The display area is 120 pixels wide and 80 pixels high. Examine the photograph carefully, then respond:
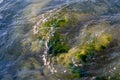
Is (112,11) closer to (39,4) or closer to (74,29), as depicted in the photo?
(74,29)

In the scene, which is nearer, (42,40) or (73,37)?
(73,37)

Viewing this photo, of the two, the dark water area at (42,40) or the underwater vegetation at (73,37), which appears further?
the underwater vegetation at (73,37)

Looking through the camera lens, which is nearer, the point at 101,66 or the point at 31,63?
the point at 101,66

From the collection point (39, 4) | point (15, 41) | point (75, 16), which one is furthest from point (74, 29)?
point (39, 4)

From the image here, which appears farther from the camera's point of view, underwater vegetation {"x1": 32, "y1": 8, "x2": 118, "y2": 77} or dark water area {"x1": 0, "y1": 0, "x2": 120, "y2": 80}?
underwater vegetation {"x1": 32, "y1": 8, "x2": 118, "y2": 77}

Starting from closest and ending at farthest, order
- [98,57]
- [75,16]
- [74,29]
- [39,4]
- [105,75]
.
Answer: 1. [105,75]
2. [98,57]
3. [74,29]
4. [75,16]
5. [39,4]

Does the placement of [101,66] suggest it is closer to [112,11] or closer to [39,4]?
[112,11]

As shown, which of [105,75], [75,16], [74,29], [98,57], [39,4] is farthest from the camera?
[39,4]
